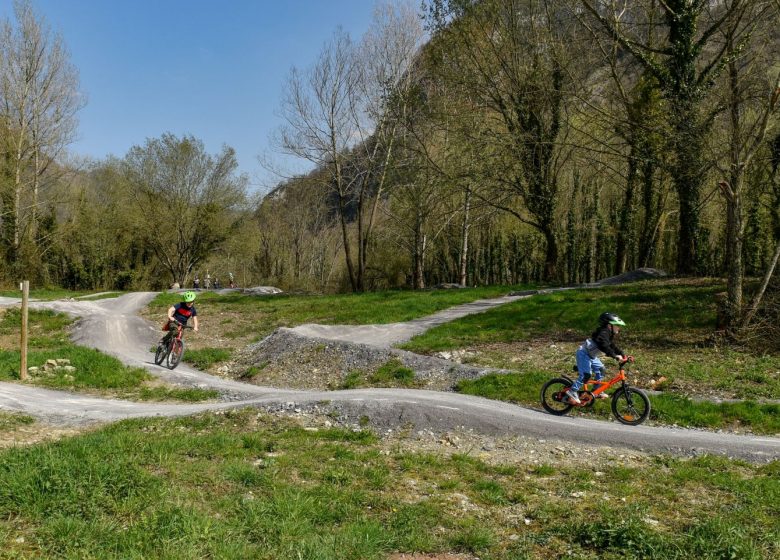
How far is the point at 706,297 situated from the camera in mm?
20797

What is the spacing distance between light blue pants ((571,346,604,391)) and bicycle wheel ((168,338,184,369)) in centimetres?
1182

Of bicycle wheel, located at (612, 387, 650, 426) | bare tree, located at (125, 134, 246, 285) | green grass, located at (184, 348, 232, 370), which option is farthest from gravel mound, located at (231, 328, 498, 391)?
bare tree, located at (125, 134, 246, 285)

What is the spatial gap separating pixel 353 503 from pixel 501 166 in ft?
84.0

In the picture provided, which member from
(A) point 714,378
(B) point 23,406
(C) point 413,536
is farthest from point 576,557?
(B) point 23,406

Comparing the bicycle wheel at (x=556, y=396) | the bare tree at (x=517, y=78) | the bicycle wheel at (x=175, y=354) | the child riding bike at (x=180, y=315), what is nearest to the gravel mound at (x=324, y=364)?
the bicycle wheel at (x=175, y=354)

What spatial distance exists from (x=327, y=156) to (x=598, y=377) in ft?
91.7

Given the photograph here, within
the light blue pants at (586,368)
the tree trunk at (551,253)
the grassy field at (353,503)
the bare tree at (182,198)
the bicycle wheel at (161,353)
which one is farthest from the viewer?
the bare tree at (182,198)

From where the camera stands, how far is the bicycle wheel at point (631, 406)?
11023 mm

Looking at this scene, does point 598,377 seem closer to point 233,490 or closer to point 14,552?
point 233,490

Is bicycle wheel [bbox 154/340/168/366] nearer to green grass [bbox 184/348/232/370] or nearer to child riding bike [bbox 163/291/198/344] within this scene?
child riding bike [bbox 163/291/198/344]

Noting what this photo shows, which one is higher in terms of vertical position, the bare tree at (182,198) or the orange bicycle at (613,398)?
the bare tree at (182,198)

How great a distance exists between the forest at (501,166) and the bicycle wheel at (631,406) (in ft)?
24.0

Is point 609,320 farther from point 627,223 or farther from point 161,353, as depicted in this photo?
point 627,223

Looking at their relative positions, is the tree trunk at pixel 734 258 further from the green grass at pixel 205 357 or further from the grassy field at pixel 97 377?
the green grass at pixel 205 357
